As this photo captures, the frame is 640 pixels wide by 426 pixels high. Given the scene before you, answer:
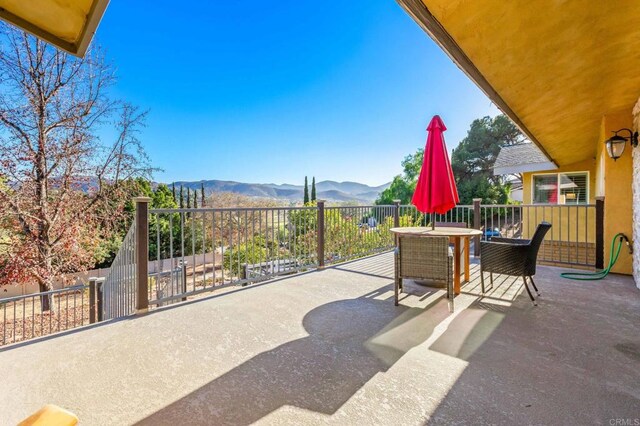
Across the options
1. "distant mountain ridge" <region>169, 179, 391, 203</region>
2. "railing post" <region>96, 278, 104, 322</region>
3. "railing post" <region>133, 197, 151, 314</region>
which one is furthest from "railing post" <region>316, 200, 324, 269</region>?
"distant mountain ridge" <region>169, 179, 391, 203</region>

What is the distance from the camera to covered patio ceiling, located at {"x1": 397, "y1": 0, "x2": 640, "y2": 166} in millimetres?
2213

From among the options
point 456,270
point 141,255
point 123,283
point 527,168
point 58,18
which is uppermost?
point 527,168

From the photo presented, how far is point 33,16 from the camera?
4.89 feet

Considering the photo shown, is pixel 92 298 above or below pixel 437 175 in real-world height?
below

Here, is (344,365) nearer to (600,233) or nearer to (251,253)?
(600,233)

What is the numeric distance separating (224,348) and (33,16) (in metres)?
2.35

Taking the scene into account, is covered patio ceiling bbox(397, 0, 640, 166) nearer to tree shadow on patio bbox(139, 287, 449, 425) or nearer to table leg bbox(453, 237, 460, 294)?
table leg bbox(453, 237, 460, 294)

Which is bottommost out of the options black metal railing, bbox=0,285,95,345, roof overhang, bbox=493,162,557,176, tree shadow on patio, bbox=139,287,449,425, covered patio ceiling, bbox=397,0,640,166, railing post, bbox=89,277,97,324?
black metal railing, bbox=0,285,95,345

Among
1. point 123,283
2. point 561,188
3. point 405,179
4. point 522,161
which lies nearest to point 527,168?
point 522,161

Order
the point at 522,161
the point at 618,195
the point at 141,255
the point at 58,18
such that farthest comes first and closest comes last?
the point at 522,161
the point at 618,195
the point at 141,255
the point at 58,18

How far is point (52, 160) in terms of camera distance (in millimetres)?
8086

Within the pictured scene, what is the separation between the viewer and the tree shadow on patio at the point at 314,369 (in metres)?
1.53

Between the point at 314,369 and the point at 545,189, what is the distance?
9.77 metres

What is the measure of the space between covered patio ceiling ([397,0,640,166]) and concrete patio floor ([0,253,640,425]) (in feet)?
8.18
